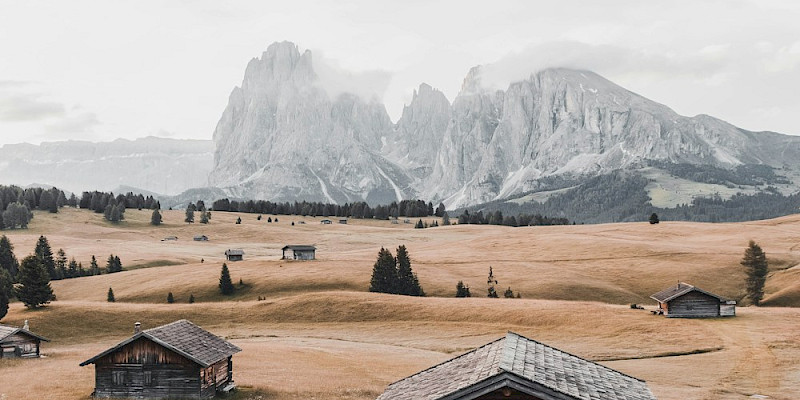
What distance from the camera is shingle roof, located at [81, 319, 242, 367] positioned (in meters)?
43.2

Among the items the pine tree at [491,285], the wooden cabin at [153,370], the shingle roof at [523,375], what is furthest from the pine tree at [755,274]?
the shingle roof at [523,375]

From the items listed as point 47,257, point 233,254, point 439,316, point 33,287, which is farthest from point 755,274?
point 47,257

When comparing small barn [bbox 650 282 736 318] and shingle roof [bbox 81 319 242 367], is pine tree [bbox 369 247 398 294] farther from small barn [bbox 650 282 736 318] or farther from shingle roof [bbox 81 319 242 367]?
shingle roof [bbox 81 319 242 367]

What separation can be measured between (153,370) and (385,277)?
63.8 m

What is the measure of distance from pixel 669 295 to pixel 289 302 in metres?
47.9

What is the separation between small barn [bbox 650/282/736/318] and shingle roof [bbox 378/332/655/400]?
207 ft

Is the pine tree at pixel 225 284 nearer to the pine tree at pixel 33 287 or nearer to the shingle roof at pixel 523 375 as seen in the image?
the pine tree at pixel 33 287

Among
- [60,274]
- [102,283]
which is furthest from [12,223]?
[102,283]

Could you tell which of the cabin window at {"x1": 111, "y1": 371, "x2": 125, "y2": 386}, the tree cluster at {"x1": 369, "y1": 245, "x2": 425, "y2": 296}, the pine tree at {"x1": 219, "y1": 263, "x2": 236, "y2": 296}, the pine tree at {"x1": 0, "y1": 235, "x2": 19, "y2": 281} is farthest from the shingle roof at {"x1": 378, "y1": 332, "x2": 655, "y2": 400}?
the pine tree at {"x1": 0, "y1": 235, "x2": 19, "y2": 281}

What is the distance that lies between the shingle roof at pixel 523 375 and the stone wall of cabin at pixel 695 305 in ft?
209

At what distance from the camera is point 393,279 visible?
106312 millimetres

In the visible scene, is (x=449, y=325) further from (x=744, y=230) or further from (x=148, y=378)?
(x=744, y=230)

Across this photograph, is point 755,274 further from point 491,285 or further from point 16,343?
point 16,343

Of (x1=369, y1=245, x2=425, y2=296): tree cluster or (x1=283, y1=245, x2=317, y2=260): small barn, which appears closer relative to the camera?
(x1=369, y1=245, x2=425, y2=296): tree cluster
